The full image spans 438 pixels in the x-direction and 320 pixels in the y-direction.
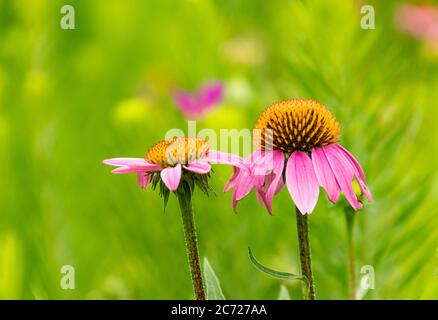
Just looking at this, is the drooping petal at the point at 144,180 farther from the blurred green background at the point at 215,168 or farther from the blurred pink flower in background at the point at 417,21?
the blurred pink flower in background at the point at 417,21

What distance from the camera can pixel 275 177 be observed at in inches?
15.3

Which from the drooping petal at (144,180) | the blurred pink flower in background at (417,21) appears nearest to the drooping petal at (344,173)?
the drooping petal at (144,180)

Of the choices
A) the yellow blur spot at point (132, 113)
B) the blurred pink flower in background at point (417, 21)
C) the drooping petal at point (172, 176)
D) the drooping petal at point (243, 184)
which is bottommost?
the drooping petal at point (243, 184)

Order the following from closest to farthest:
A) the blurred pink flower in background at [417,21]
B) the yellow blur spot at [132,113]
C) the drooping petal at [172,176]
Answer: the drooping petal at [172,176] < the yellow blur spot at [132,113] < the blurred pink flower in background at [417,21]

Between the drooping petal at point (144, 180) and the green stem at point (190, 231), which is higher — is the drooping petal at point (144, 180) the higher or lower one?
the higher one

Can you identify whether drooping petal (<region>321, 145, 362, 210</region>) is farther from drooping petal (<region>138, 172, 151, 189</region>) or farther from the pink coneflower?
the pink coneflower

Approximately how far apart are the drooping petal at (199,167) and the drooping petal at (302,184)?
0.14ft

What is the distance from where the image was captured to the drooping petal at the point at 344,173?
378 millimetres

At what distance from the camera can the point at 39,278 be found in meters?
0.67

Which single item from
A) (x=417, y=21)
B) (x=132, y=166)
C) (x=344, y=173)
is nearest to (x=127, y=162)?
(x=132, y=166)

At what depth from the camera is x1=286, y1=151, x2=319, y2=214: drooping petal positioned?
1.21 ft

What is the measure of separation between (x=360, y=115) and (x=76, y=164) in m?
0.44

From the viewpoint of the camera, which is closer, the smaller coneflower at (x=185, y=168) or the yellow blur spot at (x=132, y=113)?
the smaller coneflower at (x=185, y=168)
